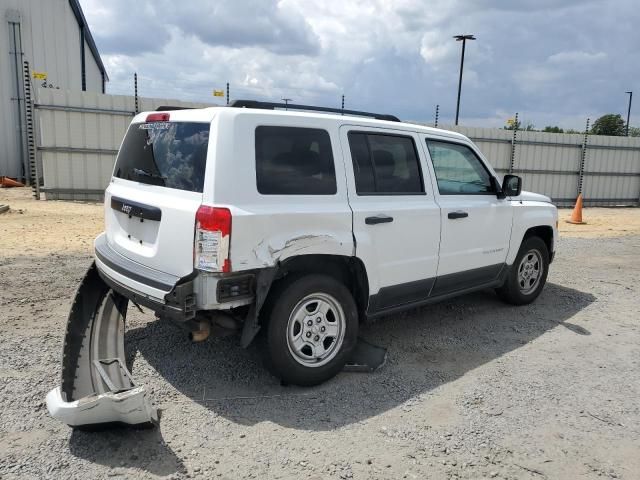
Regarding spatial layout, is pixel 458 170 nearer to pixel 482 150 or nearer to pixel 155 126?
pixel 155 126

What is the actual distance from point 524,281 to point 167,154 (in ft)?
13.9

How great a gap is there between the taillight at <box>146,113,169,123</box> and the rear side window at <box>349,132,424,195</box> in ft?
4.55

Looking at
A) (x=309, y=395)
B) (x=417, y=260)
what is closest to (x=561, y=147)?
(x=417, y=260)

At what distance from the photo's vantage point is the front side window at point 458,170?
187 inches

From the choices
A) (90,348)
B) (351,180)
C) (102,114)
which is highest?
(102,114)

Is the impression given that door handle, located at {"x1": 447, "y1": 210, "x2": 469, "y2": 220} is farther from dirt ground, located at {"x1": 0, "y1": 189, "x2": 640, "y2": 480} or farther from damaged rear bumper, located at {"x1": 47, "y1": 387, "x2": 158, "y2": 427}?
damaged rear bumper, located at {"x1": 47, "y1": 387, "x2": 158, "y2": 427}

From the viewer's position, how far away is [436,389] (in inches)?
155

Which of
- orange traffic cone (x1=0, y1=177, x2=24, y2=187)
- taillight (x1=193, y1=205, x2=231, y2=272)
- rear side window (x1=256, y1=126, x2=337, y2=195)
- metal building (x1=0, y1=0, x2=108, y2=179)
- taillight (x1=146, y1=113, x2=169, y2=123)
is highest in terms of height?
metal building (x1=0, y1=0, x2=108, y2=179)

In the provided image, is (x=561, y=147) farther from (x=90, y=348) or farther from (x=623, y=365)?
(x=90, y=348)

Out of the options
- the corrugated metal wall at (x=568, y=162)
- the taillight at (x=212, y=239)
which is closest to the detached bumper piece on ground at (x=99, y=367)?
the taillight at (x=212, y=239)

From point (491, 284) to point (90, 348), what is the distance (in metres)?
3.85

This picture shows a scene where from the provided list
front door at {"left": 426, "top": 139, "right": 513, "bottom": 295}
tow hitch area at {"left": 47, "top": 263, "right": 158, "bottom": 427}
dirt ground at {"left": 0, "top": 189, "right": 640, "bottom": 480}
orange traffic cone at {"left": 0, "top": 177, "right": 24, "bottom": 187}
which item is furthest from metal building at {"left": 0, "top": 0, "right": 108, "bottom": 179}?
front door at {"left": 426, "top": 139, "right": 513, "bottom": 295}

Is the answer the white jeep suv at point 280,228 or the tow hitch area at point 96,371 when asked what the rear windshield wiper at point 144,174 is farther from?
the tow hitch area at point 96,371

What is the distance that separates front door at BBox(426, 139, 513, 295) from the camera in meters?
4.73
